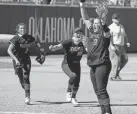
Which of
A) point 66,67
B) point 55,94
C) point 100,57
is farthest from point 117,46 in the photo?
point 100,57

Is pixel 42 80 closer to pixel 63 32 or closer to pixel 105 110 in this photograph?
pixel 105 110

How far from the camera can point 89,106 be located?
35.6 ft

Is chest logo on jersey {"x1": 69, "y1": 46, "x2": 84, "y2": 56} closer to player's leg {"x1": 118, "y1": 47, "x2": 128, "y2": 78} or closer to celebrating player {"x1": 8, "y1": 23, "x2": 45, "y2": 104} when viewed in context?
celebrating player {"x1": 8, "y1": 23, "x2": 45, "y2": 104}

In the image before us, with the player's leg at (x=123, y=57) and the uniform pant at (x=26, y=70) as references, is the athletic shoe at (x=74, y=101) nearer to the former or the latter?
the uniform pant at (x=26, y=70)

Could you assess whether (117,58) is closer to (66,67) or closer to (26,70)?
(66,67)

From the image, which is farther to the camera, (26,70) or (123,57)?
(123,57)

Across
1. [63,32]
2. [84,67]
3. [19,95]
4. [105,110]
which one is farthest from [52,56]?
[105,110]

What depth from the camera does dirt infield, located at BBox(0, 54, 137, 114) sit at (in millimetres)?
10344

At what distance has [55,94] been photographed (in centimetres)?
1255

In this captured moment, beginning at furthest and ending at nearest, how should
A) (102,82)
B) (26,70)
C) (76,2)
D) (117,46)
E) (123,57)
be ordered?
(76,2) < (123,57) < (117,46) < (26,70) < (102,82)

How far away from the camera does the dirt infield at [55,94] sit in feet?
33.9

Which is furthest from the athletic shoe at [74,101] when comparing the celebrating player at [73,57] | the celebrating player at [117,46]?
the celebrating player at [117,46]

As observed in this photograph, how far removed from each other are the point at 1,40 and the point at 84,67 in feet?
16.4

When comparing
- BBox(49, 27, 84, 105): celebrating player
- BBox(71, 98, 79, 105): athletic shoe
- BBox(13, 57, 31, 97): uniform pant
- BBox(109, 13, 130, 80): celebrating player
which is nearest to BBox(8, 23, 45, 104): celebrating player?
BBox(13, 57, 31, 97): uniform pant
